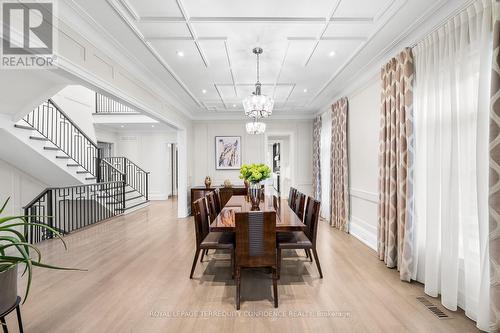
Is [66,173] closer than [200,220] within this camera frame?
No

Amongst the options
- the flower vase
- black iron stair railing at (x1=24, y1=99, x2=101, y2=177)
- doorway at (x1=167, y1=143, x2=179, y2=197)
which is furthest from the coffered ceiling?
doorway at (x1=167, y1=143, x2=179, y2=197)

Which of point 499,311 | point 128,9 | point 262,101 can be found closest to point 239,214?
point 262,101

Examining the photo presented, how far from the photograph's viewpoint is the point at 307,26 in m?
2.69

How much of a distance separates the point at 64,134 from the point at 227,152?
4.12m

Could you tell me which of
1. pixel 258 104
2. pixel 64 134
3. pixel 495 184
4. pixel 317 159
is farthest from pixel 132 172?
pixel 495 184

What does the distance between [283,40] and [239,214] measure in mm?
2220

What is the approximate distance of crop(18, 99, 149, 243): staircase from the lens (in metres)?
4.72

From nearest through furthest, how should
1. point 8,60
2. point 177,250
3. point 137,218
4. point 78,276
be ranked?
point 8,60 < point 78,276 < point 177,250 < point 137,218

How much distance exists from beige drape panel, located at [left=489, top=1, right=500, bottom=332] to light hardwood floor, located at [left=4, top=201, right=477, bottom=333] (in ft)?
1.28

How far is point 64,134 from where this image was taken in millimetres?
5906

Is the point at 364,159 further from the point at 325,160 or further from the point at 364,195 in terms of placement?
the point at 325,160

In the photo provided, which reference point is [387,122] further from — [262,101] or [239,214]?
[239,214]

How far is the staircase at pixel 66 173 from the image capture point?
472 cm

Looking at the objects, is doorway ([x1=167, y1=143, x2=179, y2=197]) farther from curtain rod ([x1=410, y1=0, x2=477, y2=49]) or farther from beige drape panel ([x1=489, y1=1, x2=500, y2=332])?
beige drape panel ([x1=489, y1=1, x2=500, y2=332])
